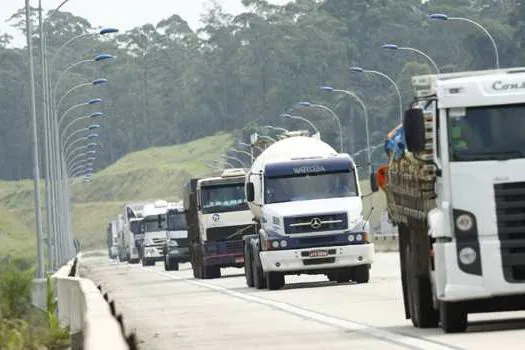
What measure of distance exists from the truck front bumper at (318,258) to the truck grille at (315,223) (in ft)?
1.24

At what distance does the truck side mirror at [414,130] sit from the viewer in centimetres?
1909

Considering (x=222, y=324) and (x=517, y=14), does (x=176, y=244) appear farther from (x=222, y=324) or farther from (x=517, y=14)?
(x=517, y=14)

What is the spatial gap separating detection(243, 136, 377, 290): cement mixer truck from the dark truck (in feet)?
42.0

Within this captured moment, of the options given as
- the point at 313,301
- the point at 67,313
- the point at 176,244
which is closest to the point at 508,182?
the point at 313,301

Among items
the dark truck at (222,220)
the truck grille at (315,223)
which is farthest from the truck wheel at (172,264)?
the truck grille at (315,223)

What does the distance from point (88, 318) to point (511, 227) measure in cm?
411

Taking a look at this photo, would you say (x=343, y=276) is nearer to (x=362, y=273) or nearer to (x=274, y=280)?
(x=362, y=273)

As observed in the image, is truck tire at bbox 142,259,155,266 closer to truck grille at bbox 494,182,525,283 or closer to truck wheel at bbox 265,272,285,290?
truck wheel at bbox 265,272,285,290

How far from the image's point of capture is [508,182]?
61.7 ft

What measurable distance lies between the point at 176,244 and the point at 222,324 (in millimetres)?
48236

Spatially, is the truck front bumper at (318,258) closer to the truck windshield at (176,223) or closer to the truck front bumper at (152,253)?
the truck windshield at (176,223)

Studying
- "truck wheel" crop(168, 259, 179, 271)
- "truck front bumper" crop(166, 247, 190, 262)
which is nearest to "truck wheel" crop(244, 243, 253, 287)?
"truck front bumper" crop(166, 247, 190, 262)

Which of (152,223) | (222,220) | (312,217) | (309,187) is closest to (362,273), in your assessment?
(312,217)

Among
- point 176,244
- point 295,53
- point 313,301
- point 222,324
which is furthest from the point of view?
point 295,53
